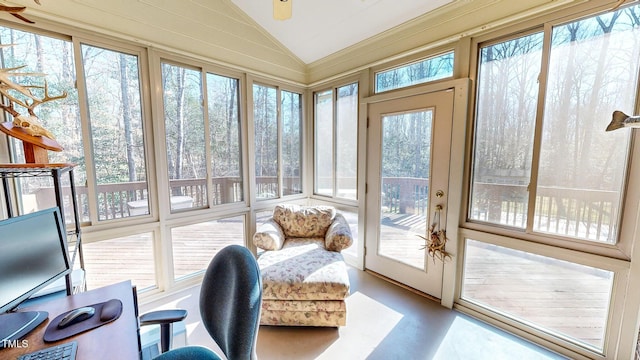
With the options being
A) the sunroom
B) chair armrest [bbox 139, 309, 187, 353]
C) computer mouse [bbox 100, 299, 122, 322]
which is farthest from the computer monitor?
the sunroom

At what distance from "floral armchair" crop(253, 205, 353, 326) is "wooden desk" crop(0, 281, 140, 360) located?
928mm

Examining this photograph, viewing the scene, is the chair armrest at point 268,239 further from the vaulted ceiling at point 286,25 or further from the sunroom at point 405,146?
the vaulted ceiling at point 286,25

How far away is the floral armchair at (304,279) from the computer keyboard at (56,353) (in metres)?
1.10

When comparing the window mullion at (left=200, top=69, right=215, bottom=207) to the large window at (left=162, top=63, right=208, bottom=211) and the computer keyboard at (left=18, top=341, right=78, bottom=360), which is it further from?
the computer keyboard at (left=18, top=341, right=78, bottom=360)

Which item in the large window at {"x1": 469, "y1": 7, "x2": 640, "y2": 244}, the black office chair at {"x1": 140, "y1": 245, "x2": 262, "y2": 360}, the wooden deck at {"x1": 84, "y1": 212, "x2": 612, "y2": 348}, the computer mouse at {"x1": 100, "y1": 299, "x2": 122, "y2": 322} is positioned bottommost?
the wooden deck at {"x1": 84, "y1": 212, "x2": 612, "y2": 348}

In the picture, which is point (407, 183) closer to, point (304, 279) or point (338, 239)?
point (338, 239)

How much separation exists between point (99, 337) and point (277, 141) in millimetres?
2451

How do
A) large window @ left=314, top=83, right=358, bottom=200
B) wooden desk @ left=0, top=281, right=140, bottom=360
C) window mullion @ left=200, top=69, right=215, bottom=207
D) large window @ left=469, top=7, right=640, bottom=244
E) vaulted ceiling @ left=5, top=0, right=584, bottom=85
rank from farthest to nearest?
large window @ left=314, top=83, right=358, bottom=200 → window mullion @ left=200, top=69, right=215, bottom=207 → vaulted ceiling @ left=5, top=0, right=584, bottom=85 → large window @ left=469, top=7, right=640, bottom=244 → wooden desk @ left=0, top=281, right=140, bottom=360

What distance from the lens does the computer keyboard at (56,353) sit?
2.49 ft

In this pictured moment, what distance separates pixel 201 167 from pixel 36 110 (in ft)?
3.83

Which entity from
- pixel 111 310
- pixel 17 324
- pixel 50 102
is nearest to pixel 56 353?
pixel 111 310

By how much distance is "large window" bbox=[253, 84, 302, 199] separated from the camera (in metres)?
2.88

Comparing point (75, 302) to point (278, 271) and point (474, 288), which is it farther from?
point (474, 288)

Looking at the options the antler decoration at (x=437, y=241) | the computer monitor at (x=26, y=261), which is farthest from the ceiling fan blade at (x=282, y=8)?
the antler decoration at (x=437, y=241)
